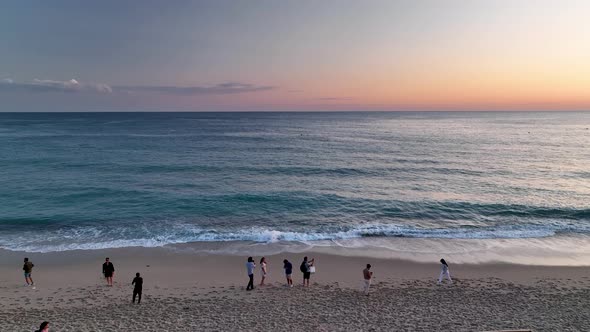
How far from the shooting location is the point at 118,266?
1831 cm

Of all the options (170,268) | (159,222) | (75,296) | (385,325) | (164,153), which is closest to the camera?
(385,325)

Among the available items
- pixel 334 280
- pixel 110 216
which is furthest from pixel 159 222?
pixel 334 280

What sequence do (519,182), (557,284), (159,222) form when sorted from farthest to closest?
(519,182), (159,222), (557,284)

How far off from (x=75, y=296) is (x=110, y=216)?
1297 cm

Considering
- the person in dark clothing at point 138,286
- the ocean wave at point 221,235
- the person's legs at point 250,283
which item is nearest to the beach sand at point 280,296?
the person's legs at point 250,283

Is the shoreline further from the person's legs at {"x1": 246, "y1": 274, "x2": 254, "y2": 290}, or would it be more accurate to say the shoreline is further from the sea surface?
the person's legs at {"x1": 246, "y1": 274, "x2": 254, "y2": 290}

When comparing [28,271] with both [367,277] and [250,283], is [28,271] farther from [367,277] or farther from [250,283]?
[367,277]

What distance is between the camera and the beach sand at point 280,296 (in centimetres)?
1228

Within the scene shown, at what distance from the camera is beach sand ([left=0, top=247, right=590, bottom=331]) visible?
1228cm

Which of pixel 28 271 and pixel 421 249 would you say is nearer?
pixel 28 271

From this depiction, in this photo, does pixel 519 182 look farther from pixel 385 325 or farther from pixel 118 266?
pixel 118 266

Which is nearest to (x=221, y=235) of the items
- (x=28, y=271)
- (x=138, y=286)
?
(x=138, y=286)

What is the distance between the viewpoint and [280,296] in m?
14.9

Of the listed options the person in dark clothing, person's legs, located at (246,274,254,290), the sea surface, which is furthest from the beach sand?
the sea surface
